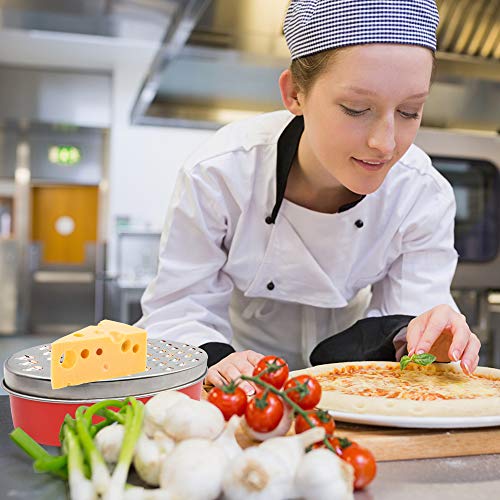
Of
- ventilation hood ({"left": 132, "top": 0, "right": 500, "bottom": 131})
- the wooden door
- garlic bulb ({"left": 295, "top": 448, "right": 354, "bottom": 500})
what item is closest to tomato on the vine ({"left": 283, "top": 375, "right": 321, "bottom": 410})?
garlic bulb ({"left": 295, "top": 448, "right": 354, "bottom": 500})

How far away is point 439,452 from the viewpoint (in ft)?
2.46

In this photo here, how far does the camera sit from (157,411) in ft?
2.03

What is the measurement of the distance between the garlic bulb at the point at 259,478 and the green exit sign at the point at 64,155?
6316 mm

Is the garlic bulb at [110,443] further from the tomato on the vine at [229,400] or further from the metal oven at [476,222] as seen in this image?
Answer: the metal oven at [476,222]

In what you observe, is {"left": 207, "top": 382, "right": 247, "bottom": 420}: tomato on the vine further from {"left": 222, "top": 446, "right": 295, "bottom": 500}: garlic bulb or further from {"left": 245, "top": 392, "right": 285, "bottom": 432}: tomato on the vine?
{"left": 222, "top": 446, "right": 295, "bottom": 500}: garlic bulb

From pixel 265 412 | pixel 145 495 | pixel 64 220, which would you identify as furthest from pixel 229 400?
pixel 64 220

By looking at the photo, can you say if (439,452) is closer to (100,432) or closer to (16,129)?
(100,432)

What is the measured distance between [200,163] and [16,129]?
18.7ft

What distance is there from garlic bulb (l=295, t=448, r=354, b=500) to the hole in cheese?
0.29 meters

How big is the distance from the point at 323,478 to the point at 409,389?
16.6 inches

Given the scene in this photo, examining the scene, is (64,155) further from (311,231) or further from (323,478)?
(323,478)

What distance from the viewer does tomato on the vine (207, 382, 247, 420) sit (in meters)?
0.68

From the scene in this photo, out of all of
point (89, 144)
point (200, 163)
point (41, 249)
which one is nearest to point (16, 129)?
point (89, 144)

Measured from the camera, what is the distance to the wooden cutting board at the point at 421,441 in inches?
29.0
